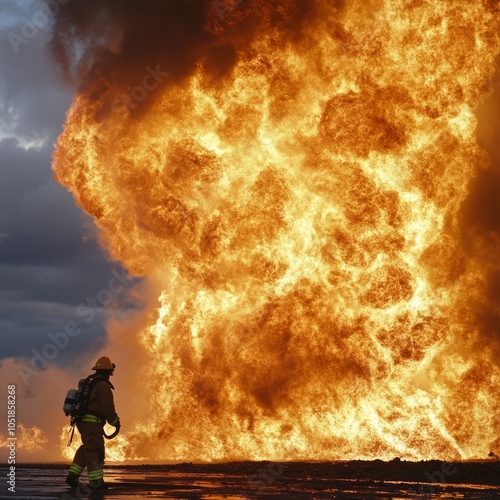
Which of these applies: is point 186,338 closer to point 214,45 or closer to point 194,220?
point 194,220

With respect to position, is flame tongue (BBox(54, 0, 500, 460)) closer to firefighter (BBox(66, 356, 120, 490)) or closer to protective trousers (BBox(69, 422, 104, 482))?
firefighter (BBox(66, 356, 120, 490))

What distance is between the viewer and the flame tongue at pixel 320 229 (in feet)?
104

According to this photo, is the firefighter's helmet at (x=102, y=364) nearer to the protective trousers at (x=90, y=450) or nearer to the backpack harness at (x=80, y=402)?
the backpack harness at (x=80, y=402)

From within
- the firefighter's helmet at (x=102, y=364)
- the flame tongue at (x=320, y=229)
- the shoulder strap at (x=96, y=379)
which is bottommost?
the shoulder strap at (x=96, y=379)

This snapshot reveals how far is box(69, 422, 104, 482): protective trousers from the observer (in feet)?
64.7

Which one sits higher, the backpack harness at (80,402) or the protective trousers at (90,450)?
the backpack harness at (80,402)

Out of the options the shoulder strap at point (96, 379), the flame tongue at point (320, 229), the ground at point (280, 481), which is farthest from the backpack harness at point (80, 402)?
the flame tongue at point (320, 229)

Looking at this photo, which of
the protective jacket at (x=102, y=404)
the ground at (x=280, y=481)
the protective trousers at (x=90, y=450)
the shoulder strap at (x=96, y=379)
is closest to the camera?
the ground at (x=280, y=481)

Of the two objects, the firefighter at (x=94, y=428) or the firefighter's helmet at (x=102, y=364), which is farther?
the firefighter's helmet at (x=102, y=364)

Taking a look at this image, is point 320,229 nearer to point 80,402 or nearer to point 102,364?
point 102,364

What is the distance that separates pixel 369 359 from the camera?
31.5 m

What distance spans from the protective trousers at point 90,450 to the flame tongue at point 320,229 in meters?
12.4

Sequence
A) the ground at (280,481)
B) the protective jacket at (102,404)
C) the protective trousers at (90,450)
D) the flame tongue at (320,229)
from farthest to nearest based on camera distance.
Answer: the flame tongue at (320,229) → the protective jacket at (102,404) → the protective trousers at (90,450) → the ground at (280,481)

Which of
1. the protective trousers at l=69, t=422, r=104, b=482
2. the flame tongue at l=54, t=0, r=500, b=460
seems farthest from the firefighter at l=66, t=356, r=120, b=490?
the flame tongue at l=54, t=0, r=500, b=460
